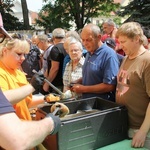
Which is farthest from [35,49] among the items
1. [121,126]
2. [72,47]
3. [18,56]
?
[121,126]

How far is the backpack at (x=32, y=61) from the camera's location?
5133 mm

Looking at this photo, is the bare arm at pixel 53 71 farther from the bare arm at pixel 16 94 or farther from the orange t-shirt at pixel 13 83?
the bare arm at pixel 16 94

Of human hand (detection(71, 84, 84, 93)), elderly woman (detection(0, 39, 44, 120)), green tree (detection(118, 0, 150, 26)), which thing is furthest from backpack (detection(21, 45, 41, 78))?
green tree (detection(118, 0, 150, 26))

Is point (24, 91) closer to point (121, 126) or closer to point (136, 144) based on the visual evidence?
point (121, 126)

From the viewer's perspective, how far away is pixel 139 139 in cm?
164

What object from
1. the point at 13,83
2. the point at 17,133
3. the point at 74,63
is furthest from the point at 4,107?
the point at 74,63

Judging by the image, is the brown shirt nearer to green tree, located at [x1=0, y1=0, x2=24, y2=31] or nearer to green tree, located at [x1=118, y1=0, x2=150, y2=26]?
green tree, located at [x1=118, y1=0, x2=150, y2=26]

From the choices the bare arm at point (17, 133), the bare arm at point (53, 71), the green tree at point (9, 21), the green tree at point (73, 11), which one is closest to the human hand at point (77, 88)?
the bare arm at point (17, 133)

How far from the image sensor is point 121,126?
1.73m

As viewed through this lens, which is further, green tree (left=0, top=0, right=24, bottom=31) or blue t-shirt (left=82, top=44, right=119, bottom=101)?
green tree (left=0, top=0, right=24, bottom=31)

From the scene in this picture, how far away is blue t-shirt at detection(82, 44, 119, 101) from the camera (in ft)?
7.25

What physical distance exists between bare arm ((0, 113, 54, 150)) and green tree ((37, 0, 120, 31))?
21186mm

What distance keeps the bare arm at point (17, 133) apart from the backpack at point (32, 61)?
13.4 ft

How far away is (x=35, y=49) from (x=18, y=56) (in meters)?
3.35
